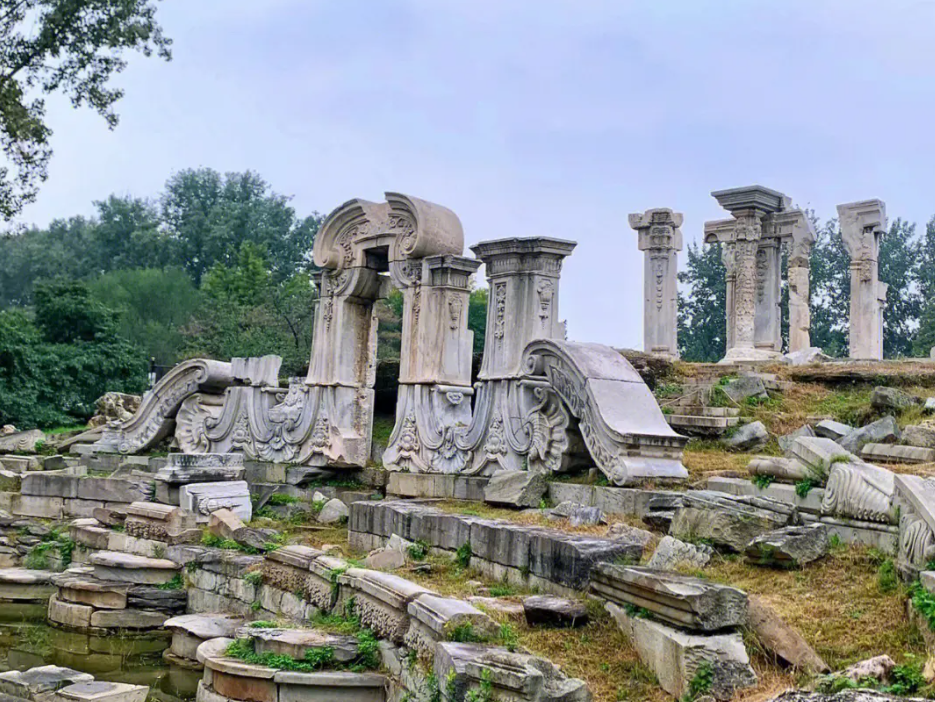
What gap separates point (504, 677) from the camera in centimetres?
450

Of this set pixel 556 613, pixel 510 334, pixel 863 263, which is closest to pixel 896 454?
pixel 510 334

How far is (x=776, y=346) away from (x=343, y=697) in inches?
683

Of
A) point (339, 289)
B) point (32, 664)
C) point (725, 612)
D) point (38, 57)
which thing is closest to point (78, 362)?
point (38, 57)

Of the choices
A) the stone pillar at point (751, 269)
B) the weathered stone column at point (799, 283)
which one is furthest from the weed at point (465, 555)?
the weathered stone column at point (799, 283)

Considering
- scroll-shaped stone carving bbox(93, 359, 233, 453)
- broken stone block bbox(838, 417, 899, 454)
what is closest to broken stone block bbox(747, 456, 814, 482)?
broken stone block bbox(838, 417, 899, 454)

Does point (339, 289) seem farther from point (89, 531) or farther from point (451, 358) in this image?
point (89, 531)

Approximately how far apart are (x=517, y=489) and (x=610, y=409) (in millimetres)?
1037

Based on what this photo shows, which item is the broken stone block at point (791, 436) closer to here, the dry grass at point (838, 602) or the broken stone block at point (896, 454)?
the broken stone block at point (896, 454)

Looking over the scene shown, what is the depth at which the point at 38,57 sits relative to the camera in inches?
798

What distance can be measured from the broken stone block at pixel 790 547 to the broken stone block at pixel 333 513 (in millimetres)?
5703

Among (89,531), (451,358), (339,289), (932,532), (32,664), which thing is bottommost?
(32,664)

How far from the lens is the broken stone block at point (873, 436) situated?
342 inches

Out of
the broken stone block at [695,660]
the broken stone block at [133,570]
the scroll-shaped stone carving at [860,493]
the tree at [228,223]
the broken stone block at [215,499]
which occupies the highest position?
the tree at [228,223]

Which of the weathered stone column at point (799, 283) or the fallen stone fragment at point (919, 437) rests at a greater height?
the weathered stone column at point (799, 283)
